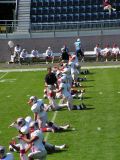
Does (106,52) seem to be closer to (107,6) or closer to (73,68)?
(107,6)

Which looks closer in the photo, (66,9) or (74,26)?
(74,26)

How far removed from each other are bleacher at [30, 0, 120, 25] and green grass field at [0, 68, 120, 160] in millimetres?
15997

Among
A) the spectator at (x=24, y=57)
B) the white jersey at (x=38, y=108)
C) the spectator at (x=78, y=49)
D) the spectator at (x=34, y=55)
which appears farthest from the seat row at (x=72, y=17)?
the white jersey at (x=38, y=108)

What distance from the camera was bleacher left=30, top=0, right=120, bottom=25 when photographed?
50.2m

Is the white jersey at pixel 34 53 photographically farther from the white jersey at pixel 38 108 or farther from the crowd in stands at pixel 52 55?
the white jersey at pixel 38 108

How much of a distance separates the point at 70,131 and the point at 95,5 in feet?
108

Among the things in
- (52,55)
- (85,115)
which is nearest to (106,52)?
(52,55)

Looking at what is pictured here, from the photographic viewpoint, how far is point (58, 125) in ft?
65.5

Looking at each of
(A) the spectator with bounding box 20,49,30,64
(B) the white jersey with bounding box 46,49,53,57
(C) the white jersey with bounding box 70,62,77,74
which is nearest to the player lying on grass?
(C) the white jersey with bounding box 70,62,77,74

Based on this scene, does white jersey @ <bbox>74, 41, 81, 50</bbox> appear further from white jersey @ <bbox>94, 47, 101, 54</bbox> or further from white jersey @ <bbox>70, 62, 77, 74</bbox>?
white jersey @ <bbox>70, 62, 77, 74</bbox>

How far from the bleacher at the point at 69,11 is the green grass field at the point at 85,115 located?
16.0m

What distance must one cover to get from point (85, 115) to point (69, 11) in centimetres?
2999

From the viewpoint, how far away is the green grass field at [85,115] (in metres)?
16.6

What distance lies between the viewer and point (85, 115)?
21.7 m
